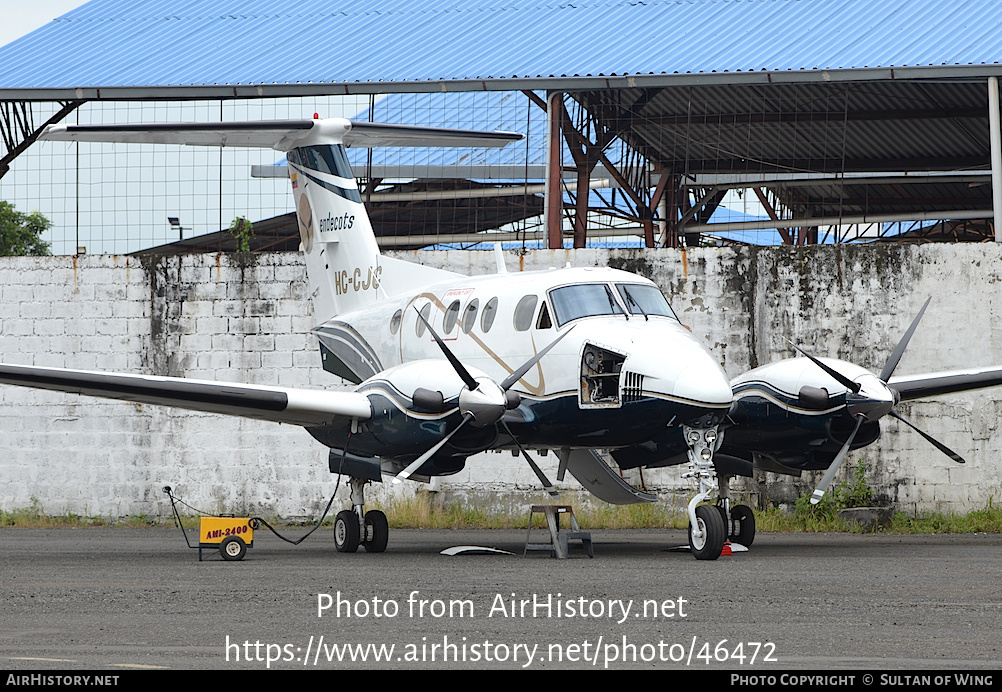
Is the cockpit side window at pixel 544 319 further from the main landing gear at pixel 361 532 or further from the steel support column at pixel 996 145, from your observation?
the steel support column at pixel 996 145

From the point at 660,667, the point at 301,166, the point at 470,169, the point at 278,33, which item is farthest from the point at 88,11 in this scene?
the point at 660,667

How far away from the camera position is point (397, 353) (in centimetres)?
1561

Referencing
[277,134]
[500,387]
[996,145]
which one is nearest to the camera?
[500,387]

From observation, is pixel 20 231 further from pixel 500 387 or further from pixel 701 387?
pixel 701 387

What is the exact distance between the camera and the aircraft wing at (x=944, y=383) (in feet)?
47.6

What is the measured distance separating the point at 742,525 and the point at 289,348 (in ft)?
25.5

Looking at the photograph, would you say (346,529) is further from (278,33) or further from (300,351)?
(278,33)

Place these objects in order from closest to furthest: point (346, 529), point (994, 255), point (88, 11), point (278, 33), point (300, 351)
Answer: point (346, 529), point (994, 255), point (300, 351), point (278, 33), point (88, 11)

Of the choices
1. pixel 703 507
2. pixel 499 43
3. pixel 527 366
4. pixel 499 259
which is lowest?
pixel 703 507

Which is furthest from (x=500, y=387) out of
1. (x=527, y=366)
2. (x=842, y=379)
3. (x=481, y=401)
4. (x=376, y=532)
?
(x=842, y=379)

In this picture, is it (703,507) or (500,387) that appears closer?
(703,507)

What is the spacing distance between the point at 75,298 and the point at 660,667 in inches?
606

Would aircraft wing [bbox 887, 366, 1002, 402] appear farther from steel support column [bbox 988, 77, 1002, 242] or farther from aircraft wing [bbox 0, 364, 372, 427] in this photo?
aircraft wing [bbox 0, 364, 372, 427]

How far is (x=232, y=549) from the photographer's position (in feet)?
42.7
